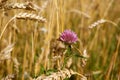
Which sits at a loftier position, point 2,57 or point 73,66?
point 2,57

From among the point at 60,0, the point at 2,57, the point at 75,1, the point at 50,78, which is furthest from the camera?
the point at 75,1

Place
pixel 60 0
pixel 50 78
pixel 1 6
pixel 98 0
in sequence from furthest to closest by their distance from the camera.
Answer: pixel 98 0 → pixel 60 0 → pixel 1 6 → pixel 50 78

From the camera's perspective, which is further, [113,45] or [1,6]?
[113,45]

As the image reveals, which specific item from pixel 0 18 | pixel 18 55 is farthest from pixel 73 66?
pixel 0 18

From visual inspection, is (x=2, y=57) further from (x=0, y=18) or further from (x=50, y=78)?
(x=50, y=78)

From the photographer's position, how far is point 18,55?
206 centimetres

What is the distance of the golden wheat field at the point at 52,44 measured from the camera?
108cm

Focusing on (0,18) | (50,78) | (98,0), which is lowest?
(50,78)

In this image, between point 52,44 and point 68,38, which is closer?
point 68,38

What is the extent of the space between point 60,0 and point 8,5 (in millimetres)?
422

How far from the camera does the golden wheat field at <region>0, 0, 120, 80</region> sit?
1085 mm

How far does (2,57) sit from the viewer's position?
1.17 metres

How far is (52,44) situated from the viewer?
134 cm

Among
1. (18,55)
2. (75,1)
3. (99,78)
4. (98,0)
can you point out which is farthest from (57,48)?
(75,1)
